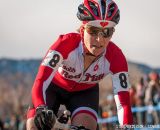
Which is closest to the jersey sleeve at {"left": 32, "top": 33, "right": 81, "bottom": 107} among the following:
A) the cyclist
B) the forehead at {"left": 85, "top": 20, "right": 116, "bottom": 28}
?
the cyclist

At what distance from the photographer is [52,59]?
7441 millimetres

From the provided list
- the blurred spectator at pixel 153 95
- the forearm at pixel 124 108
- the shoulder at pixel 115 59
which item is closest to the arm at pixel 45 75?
the shoulder at pixel 115 59

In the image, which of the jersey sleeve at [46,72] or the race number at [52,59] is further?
the race number at [52,59]

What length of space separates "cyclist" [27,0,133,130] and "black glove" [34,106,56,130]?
152 millimetres

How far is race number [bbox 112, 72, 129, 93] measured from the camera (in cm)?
770

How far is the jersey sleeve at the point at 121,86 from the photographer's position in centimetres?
736

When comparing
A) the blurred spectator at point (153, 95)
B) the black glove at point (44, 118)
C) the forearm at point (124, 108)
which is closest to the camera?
the black glove at point (44, 118)

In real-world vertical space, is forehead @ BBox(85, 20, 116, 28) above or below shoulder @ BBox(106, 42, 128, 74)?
above

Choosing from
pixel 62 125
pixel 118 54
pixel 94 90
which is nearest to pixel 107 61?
pixel 118 54

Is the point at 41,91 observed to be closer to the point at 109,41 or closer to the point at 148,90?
the point at 109,41

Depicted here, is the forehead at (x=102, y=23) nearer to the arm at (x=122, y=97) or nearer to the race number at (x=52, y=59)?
the race number at (x=52, y=59)

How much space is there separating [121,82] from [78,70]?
25.7 inches

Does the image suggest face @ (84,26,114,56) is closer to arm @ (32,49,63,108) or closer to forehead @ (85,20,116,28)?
forehead @ (85,20,116,28)

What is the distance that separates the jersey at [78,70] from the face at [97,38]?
328 mm
